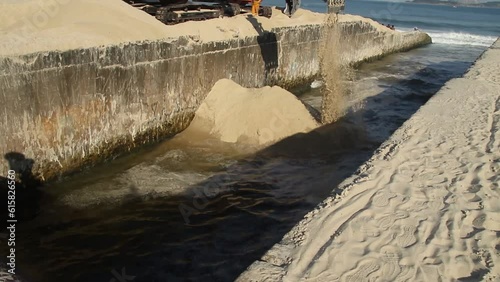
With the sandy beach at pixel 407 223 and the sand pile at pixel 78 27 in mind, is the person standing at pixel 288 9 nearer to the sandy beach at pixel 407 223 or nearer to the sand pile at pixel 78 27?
the sand pile at pixel 78 27

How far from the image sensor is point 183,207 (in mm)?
6043

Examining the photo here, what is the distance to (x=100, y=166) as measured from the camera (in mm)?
7203

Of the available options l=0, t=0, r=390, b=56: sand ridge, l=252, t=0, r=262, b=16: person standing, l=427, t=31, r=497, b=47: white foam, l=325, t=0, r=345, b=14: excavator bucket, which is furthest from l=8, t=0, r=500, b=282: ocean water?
l=427, t=31, r=497, b=47: white foam

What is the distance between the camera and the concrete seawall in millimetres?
5988

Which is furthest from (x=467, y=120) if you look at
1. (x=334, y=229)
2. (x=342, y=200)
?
(x=334, y=229)

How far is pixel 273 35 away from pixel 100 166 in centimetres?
655

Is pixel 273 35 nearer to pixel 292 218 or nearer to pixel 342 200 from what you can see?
pixel 292 218

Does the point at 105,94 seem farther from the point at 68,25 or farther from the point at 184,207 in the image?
the point at 184,207

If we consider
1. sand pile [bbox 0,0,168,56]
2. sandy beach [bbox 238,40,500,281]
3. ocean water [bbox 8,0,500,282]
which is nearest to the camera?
sandy beach [bbox 238,40,500,281]

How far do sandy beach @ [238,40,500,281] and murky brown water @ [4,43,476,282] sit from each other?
0.89m

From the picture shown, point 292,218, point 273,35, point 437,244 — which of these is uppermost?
point 273,35

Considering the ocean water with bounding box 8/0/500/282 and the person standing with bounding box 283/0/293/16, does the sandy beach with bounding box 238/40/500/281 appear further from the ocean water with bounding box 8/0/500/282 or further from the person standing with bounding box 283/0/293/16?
the person standing with bounding box 283/0/293/16

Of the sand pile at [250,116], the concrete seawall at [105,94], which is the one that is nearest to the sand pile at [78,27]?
the concrete seawall at [105,94]

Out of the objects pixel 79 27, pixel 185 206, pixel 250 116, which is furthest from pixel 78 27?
pixel 185 206
